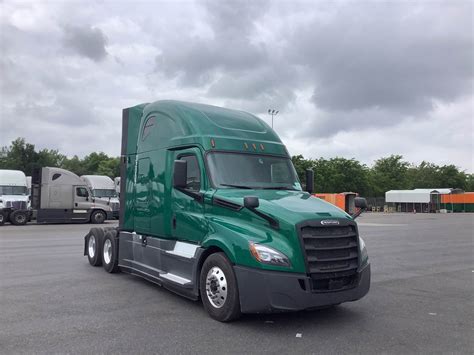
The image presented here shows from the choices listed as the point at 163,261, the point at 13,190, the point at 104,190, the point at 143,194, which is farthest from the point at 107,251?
the point at 104,190

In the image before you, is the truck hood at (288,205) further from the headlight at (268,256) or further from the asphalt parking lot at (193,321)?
the asphalt parking lot at (193,321)

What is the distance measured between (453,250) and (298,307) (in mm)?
12236

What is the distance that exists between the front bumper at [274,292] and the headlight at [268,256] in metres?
0.13

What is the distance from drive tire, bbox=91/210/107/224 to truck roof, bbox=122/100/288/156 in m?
22.1

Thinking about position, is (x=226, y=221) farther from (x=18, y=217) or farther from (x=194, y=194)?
(x=18, y=217)

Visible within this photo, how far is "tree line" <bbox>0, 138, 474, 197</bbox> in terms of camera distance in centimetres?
7394

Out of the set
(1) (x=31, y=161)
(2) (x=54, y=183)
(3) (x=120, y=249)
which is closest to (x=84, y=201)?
(2) (x=54, y=183)

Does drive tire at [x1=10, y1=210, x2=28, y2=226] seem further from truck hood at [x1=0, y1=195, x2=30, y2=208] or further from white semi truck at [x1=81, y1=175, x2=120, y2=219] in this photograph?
white semi truck at [x1=81, y1=175, x2=120, y2=219]

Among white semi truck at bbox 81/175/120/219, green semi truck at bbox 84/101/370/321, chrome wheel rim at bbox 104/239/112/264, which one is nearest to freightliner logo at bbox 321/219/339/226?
green semi truck at bbox 84/101/370/321

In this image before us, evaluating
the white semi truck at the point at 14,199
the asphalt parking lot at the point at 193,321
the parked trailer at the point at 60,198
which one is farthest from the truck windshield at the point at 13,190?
the asphalt parking lot at the point at 193,321

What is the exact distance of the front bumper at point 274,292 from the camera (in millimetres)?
5609

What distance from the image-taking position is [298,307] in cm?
565

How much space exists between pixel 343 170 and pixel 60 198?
66.3 m

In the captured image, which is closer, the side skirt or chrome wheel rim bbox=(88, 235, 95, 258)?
the side skirt
